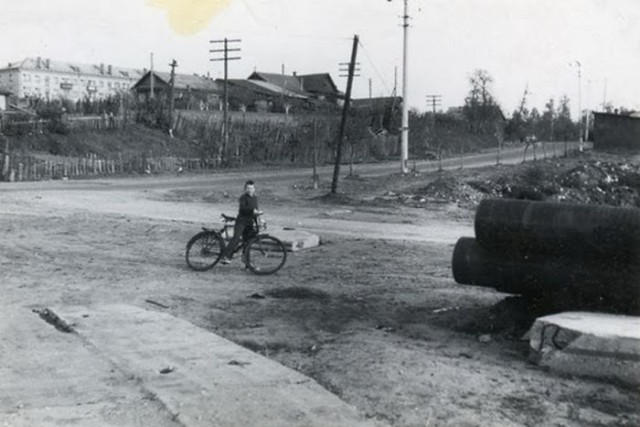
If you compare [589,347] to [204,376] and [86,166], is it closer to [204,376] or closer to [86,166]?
[204,376]

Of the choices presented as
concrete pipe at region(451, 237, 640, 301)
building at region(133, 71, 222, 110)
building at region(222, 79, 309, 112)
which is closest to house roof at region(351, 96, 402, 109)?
building at region(222, 79, 309, 112)

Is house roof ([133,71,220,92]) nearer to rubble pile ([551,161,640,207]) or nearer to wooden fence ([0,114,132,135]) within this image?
wooden fence ([0,114,132,135])

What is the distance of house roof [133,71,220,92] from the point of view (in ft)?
238

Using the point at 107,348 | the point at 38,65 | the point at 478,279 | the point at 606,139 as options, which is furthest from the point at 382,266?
the point at 38,65

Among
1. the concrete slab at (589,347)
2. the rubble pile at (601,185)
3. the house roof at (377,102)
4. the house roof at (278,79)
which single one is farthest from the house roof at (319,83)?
the concrete slab at (589,347)

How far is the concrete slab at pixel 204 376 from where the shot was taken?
5.38 metres

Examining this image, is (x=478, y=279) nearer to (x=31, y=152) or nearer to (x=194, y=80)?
(x=31, y=152)

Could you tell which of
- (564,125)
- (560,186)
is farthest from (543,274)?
(564,125)

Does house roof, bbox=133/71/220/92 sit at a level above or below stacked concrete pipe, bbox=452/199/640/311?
above

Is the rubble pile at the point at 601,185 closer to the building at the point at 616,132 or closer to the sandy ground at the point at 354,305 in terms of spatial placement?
the sandy ground at the point at 354,305

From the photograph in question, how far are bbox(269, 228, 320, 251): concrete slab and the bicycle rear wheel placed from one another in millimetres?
2228

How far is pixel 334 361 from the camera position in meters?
6.98

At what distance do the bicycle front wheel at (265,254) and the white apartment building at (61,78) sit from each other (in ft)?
302

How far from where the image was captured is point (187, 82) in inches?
2908
